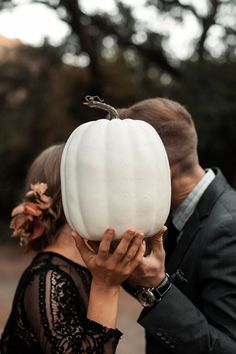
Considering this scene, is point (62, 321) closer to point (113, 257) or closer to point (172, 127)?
point (113, 257)

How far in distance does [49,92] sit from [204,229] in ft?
39.5

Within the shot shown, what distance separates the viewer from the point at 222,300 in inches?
74.1

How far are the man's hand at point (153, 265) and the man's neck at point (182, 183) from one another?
2.26 feet

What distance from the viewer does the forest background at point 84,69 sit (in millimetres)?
11852

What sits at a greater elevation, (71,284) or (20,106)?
(71,284)

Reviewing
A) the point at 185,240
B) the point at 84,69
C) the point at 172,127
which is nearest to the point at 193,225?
the point at 185,240

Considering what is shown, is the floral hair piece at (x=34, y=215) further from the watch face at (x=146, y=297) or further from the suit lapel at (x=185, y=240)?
the watch face at (x=146, y=297)

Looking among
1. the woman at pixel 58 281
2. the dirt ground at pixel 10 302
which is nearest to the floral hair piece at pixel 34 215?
the woman at pixel 58 281

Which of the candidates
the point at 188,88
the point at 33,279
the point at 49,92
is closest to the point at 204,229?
the point at 33,279

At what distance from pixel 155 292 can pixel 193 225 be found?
1.66 ft

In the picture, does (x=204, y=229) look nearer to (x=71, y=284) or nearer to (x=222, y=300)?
(x=222, y=300)

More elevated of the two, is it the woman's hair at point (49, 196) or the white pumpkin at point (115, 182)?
the white pumpkin at point (115, 182)

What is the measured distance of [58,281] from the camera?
6.70ft

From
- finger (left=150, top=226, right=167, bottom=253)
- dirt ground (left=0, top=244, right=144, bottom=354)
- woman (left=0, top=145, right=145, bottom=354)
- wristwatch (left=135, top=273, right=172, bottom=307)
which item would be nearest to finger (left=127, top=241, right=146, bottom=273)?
woman (left=0, top=145, right=145, bottom=354)
